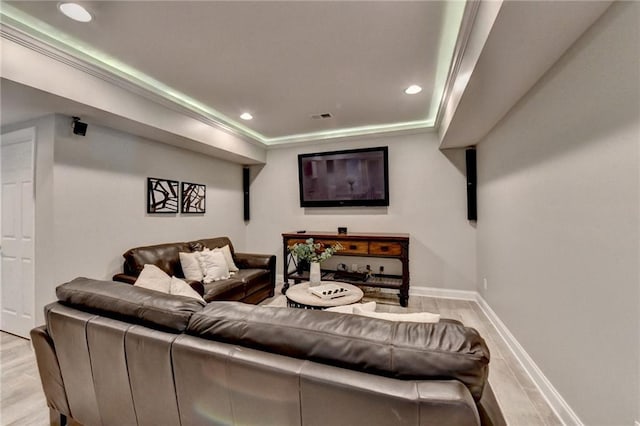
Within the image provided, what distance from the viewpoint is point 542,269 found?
1924 millimetres

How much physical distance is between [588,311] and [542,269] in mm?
525

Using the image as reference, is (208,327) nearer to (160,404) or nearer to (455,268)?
(160,404)

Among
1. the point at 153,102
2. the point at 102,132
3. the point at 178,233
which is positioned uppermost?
the point at 153,102

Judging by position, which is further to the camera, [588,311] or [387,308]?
[387,308]

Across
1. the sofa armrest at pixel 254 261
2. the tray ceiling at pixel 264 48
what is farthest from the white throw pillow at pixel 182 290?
the tray ceiling at pixel 264 48

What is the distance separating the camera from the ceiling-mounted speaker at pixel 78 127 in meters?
2.56

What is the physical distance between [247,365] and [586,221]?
1.81m

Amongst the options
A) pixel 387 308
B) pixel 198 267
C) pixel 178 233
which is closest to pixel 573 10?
pixel 387 308

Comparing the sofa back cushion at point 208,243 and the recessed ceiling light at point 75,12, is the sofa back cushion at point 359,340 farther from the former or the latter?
the sofa back cushion at point 208,243

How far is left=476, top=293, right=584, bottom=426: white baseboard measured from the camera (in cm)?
161

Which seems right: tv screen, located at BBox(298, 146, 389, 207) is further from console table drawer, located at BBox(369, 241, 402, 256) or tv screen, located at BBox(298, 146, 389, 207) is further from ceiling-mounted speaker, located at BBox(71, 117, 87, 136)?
ceiling-mounted speaker, located at BBox(71, 117, 87, 136)

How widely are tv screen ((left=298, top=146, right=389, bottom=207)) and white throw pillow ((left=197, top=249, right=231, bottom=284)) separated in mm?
1778

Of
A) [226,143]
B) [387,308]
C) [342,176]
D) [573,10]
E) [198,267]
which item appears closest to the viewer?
[573,10]

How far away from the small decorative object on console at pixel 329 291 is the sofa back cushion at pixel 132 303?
4.74 ft
